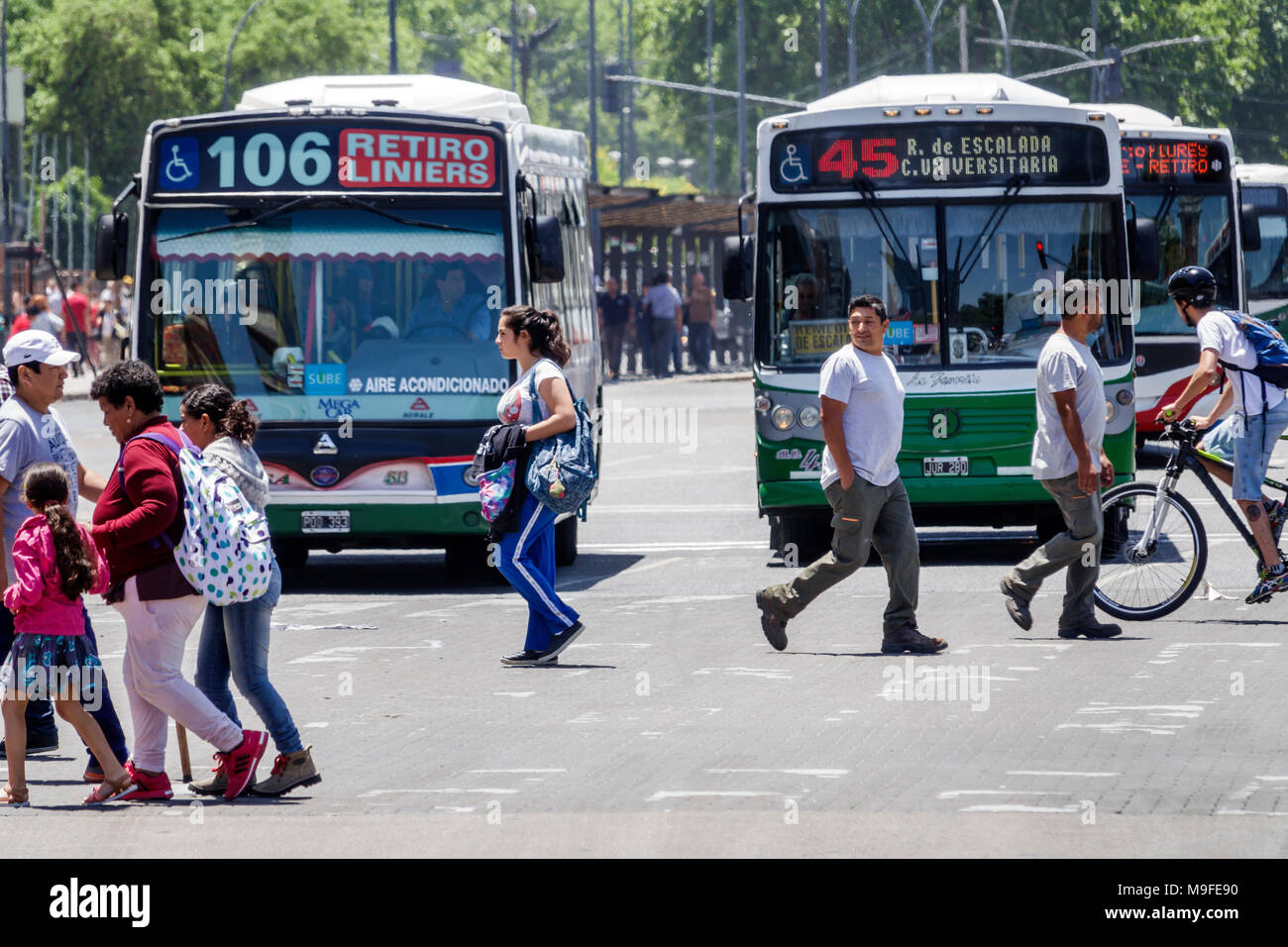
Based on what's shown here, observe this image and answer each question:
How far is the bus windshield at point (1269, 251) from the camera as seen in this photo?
29203mm

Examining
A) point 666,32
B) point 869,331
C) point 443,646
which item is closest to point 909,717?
point 869,331

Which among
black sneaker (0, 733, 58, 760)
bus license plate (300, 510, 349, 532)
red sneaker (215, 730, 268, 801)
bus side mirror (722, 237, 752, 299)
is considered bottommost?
black sneaker (0, 733, 58, 760)

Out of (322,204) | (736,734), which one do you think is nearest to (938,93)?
(322,204)

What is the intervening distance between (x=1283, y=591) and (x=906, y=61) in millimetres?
62937

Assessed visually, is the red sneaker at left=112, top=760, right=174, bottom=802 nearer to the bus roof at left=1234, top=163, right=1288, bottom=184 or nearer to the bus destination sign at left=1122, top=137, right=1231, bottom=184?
the bus destination sign at left=1122, top=137, right=1231, bottom=184

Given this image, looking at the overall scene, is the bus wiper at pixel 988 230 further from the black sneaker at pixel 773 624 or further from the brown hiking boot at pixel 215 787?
the brown hiking boot at pixel 215 787

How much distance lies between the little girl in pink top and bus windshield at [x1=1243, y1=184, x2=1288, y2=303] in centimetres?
2356

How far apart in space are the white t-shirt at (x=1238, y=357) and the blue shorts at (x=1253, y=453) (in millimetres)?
65

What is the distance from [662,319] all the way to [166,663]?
117ft

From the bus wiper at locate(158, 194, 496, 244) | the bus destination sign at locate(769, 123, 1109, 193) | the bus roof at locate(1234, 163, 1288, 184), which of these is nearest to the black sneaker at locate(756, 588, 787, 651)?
the bus wiper at locate(158, 194, 496, 244)

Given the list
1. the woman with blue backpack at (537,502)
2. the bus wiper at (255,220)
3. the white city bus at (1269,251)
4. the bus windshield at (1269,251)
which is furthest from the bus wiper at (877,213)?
the bus windshield at (1269,251)

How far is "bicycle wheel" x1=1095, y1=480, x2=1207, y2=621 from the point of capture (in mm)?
11320

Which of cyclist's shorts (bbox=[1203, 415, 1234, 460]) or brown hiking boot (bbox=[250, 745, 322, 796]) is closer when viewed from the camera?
brown hiking boot (bbox=[250, 745, 322, 796])

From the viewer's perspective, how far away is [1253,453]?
38.3 ft
